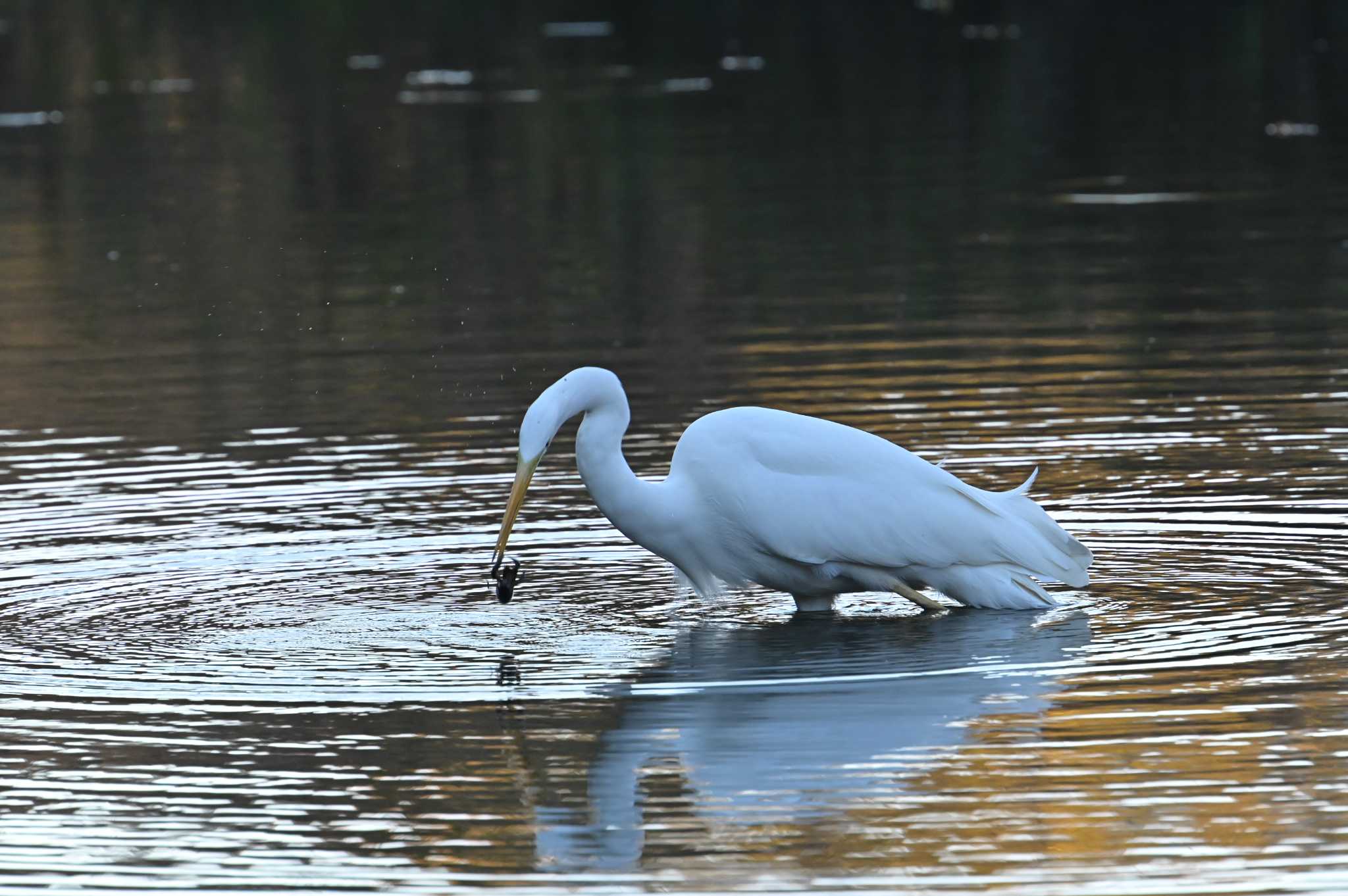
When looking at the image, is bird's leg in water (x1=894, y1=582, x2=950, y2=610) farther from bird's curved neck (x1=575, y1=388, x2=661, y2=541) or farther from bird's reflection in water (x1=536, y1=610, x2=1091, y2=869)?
bird's curved neck (x1=575, y1=388, x2=661, y2=541)

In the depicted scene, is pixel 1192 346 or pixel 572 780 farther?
pixel 1192 346

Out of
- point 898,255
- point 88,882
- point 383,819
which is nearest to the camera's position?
point 88,882

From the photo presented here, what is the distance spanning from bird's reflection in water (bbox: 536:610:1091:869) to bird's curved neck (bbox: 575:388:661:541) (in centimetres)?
56

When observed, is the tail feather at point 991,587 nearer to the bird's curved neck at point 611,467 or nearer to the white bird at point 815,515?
the white bird at point 815,515

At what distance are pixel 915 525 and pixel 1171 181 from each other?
56.5 ft

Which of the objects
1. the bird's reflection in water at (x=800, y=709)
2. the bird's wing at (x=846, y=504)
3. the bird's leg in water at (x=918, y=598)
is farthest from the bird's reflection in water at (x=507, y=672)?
the bird's leg in water at (x=918, y=598)

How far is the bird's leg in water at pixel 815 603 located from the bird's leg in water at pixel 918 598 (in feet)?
1.08

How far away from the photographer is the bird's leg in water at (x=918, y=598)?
10336 millimetres

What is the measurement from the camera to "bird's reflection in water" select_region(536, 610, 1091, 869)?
7.64 meters

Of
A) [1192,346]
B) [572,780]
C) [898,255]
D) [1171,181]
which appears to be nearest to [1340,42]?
[1171,181]

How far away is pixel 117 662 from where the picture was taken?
9.63 metres

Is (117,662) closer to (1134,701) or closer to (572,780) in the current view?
(572,780)

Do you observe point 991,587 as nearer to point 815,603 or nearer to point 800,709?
point 815,603

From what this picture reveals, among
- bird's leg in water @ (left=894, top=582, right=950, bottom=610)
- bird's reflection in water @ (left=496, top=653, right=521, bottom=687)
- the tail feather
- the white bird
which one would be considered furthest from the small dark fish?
the tail feather
